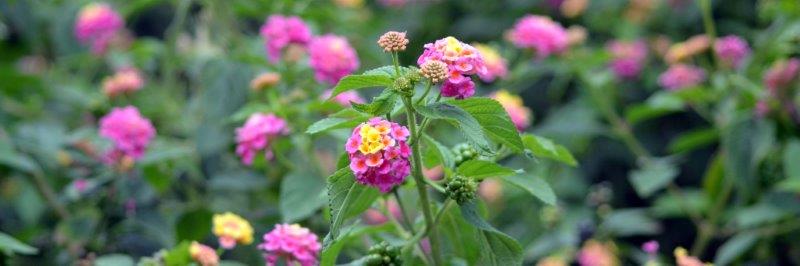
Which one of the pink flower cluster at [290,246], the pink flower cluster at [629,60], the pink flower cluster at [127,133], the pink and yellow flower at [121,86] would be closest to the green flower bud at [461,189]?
the pink flower cluster at [290,246]

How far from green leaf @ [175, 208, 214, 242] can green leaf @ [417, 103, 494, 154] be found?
3.05ft

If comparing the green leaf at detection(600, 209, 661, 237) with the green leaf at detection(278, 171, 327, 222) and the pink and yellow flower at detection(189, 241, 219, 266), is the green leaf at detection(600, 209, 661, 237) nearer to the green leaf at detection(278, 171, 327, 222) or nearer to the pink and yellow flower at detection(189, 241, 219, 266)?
the green leaf at detection(278, 171, 327, 222)

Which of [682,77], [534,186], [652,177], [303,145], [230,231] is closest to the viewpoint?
[534,186]

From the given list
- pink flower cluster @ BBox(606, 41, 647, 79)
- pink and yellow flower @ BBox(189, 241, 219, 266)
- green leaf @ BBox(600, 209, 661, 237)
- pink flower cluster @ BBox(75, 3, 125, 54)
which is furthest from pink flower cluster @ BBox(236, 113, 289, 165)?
pink flower cluster @ BBox(606, 41, 647, 79)

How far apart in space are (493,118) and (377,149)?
0.17 meters

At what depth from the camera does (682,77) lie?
267 centimetres

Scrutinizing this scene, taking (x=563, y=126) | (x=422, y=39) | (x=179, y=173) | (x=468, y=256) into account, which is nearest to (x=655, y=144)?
(x=563, y=126)

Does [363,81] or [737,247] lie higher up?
[737,247]

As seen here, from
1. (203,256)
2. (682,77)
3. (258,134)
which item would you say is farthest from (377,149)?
(682,77)

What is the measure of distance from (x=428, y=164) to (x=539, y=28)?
3.70 ft

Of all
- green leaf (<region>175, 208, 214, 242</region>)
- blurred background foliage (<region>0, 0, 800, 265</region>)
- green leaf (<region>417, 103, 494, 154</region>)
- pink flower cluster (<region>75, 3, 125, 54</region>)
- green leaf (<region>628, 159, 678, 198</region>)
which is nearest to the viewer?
green leaf (<region>417, 103, 494, 154</region>)

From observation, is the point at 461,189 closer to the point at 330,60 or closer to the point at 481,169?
the point at 481,169

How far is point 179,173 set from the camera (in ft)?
8.09

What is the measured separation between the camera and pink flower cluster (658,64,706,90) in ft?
8.74
